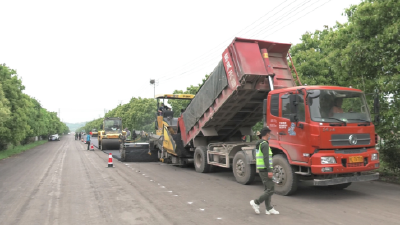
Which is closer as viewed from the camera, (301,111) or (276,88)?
(301,111)

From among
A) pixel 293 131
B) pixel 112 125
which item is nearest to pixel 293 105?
pixel 293 131

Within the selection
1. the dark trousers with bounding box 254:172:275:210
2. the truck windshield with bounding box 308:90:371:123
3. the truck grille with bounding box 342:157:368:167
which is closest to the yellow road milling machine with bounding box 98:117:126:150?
the truck windshield with bounding box 308:90:371:123

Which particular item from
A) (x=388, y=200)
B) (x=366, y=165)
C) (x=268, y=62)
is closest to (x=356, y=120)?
(x=366, y=165)

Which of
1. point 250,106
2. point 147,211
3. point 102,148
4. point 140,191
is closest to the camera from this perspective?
point 147,211

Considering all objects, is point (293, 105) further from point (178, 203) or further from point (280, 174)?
point (178, 203)

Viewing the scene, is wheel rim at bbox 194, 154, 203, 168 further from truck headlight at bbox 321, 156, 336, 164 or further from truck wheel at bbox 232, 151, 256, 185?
truck headlight at bbox 321, 156, 336, 164

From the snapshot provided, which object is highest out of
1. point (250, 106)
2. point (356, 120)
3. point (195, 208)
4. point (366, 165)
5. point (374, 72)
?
point (374, 72)

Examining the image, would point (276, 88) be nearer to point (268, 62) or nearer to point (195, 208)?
point (268, 62)

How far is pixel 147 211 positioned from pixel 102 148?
2365cm

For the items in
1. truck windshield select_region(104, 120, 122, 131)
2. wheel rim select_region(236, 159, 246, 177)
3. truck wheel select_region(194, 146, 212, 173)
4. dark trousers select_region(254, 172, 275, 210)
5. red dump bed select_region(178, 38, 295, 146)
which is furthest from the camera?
truck windshield select_region(104, 120, 122, 131)

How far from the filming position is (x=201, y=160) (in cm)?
1210

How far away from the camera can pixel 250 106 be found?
10.4 m

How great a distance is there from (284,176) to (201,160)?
4869 millimetres

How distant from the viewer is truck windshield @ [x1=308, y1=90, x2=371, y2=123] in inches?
282
